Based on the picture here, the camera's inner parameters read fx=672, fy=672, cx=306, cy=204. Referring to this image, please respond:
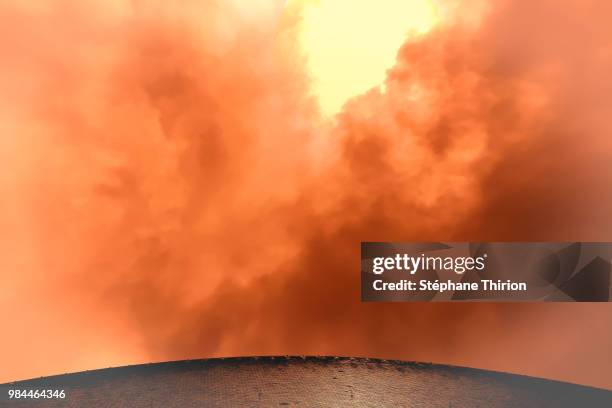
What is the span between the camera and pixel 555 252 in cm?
4228

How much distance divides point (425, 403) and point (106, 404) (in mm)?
16615

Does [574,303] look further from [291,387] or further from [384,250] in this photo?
[291,387]

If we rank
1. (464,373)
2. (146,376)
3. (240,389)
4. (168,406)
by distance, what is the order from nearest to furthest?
(168,406), (240,389), (146,376), (464,373)

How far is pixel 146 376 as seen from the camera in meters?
40.2

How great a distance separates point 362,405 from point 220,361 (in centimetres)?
1219

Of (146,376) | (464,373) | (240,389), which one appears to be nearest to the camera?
(240,389)

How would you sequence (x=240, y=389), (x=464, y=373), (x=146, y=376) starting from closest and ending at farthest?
(x=240, y=389), (x=146, y=376), (x=464, y=373)

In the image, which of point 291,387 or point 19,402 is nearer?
point 19,402

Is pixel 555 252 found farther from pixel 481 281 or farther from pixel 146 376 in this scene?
pixel 146 376

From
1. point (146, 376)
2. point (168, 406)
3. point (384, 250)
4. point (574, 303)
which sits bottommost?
point (168, 406)

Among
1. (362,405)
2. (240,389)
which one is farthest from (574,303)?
(240,389)

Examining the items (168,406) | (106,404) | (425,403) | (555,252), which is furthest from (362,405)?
(555,252)

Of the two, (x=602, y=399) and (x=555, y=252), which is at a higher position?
(x=555, y=252)

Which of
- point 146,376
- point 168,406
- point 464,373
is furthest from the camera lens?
point 464,373
